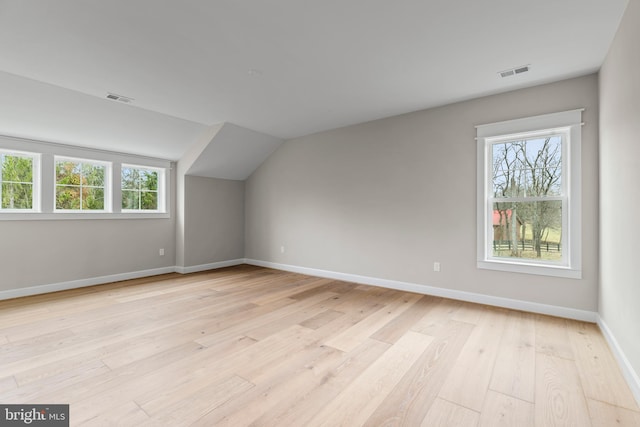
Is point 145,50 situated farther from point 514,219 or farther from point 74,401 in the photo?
point 514,219

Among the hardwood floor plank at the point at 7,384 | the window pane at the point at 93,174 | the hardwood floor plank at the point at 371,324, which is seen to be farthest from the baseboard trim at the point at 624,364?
the window pane at the point at 93,174

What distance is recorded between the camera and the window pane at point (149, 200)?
5.12 metres

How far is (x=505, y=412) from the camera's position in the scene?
5.40 feet

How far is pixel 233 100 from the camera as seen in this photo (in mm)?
3650

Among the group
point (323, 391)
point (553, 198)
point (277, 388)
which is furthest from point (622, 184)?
point (277, 388)

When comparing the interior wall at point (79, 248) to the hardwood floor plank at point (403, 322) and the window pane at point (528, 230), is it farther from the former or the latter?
the window pane at point (528, 230)

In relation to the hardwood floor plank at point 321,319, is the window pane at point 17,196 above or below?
above

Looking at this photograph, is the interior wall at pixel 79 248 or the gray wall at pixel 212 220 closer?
the interior wall at pixel 79 248

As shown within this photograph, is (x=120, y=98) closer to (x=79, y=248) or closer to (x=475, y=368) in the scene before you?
(x=79, y=248)

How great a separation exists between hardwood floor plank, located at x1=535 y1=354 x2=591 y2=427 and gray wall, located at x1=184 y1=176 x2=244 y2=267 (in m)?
5.15

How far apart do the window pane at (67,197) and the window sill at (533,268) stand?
18.7 ft

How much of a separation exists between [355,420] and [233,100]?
3526mm

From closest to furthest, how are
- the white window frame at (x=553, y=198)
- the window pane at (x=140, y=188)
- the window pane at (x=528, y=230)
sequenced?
the white window frame at (x=553, y=198) → the window pane at (x=528, y=230) → the window pane at (x=140, y=188)

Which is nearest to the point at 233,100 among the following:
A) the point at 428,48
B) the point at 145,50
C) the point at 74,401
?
the point at 145,50
